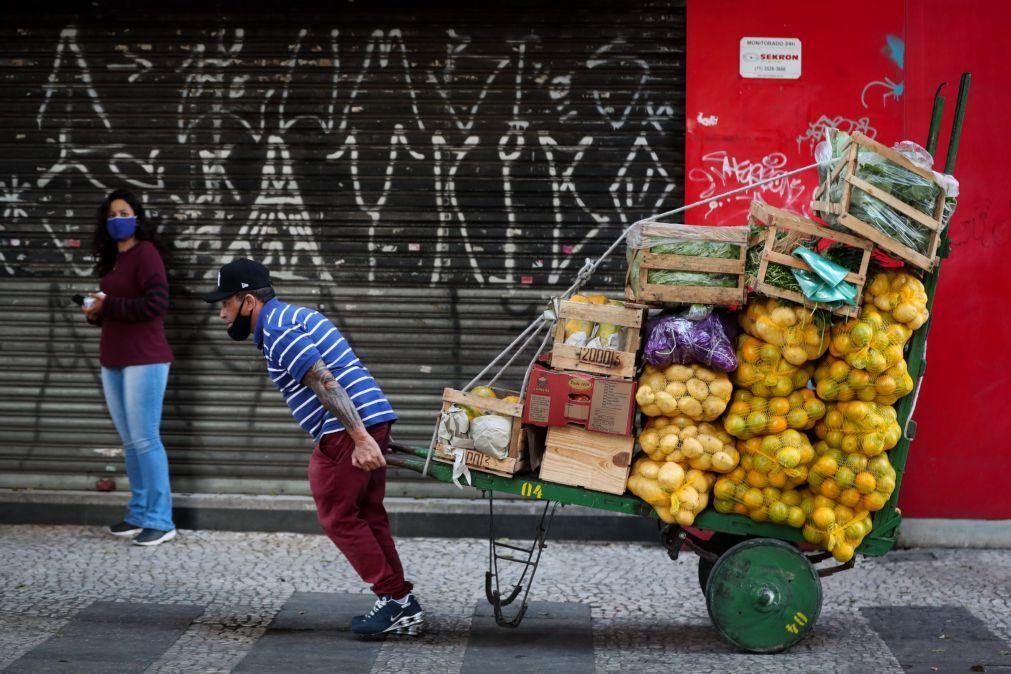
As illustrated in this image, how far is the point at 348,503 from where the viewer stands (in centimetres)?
541

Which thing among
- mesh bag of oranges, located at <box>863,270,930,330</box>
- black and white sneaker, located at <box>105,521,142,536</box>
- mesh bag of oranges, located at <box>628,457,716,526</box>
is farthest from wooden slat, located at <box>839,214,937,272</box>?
black and white sneaker, located at <box>105,521,142,536</box>

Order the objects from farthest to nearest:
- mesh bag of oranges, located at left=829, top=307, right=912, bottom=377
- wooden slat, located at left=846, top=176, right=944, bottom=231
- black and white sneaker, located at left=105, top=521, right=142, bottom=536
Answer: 1. black and white sneaker, located at left=105, top=521, right=142, bottom=536
2. mesh bag of oranges, located at left=829, top=307, right=912, bottom=377
3. wooden slat, located at left=846, top=176, right=944, bottom=231

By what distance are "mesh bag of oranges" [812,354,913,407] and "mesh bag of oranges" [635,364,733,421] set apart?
41cm

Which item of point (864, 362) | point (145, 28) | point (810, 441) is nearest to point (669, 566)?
point (810, 441)

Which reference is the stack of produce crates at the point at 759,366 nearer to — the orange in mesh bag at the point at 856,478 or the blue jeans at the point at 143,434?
the orange in mesh bag at the point at 856,478

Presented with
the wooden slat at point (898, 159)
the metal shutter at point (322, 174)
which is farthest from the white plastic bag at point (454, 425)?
the metal shutter at point (322, 174)

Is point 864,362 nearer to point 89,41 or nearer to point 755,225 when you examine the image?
point 755,225

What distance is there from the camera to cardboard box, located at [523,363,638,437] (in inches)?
204

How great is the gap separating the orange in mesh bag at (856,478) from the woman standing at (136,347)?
4.03m

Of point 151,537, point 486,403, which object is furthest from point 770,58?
point 151,537

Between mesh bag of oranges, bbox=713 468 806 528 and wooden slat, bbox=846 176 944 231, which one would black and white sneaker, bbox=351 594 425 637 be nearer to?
mesh bag of oranges, bbox=713 468 806 528

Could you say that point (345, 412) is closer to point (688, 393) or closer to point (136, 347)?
point (688, 393)

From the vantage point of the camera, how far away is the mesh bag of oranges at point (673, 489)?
515 cm

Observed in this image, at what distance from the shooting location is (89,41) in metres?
7.64
